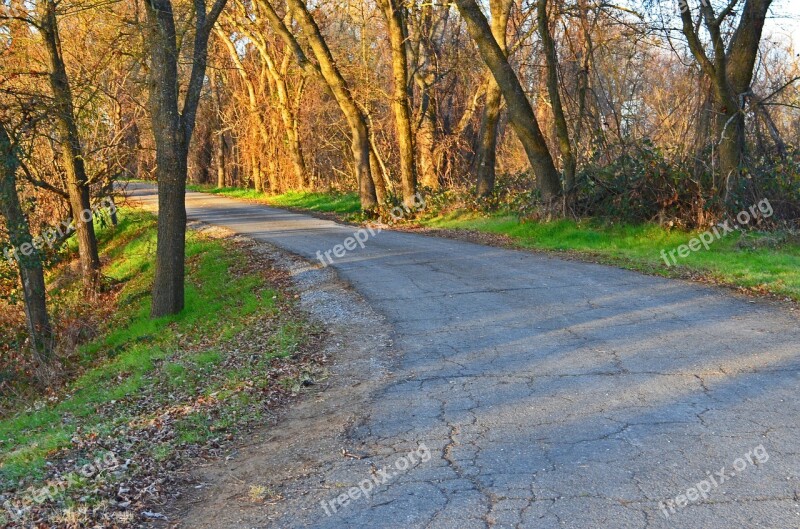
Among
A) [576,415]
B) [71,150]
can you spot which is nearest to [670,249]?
[576,415]

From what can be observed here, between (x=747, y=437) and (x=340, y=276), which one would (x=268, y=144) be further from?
(x=747, y=437)

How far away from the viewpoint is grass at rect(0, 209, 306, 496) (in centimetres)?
680

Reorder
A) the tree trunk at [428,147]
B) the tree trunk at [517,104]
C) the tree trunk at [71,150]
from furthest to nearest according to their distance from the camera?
the tree trunk at [428,147], the tree trunk at [517,104], the tree trunk at [71,150]

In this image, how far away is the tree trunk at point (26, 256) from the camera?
12625mm

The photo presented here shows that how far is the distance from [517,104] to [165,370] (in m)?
11.6

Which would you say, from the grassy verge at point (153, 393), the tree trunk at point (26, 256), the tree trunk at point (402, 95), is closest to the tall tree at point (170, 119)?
the grassy verge at point (153, 393)

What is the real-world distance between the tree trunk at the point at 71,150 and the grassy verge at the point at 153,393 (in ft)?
8.26

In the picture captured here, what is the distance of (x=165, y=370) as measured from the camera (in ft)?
32.0

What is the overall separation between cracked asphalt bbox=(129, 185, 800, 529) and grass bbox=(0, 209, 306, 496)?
1.53m

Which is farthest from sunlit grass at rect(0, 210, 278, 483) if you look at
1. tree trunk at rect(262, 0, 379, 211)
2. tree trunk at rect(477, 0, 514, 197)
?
tree trunk at rect(477, 0, 514, 197)

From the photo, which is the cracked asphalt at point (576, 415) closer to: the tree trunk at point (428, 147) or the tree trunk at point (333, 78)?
the tree trunk at point (333, 78)

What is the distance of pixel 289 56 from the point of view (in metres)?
33.7

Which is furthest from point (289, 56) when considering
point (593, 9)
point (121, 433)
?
point (121, 433)

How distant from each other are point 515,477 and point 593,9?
14.3m
